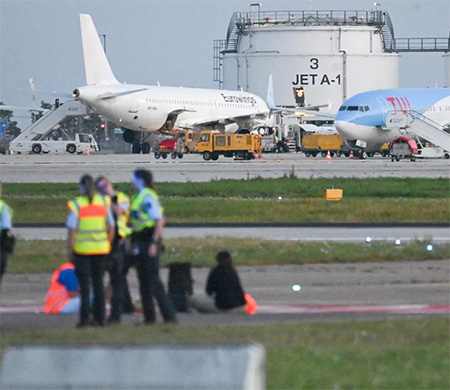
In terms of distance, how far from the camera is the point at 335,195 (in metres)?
33.8

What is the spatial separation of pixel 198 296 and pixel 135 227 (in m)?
1.77

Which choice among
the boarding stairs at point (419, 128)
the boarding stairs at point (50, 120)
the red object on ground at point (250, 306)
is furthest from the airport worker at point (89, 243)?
the boarding stairs at point (50, 120)

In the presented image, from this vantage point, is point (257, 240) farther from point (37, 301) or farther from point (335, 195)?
point (335, 195)

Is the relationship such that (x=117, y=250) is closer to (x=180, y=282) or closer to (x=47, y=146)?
(x=180, y=282)

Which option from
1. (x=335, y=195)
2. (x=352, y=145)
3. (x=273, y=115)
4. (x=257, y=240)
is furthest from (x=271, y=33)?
(x=257, y=240)

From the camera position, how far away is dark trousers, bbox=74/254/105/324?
13367 millimetres

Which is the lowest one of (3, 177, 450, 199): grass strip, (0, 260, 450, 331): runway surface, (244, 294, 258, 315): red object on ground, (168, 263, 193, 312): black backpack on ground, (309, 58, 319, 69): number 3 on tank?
(0, 260, 450, 331): runway surface

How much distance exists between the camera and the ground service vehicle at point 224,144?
67938 mm

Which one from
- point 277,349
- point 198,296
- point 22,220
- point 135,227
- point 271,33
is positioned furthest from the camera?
point 271,33

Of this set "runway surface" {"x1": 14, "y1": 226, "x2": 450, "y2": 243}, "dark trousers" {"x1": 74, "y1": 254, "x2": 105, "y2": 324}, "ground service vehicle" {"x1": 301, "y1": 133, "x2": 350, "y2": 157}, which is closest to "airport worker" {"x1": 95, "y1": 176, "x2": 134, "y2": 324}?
"dark trousers" {"x1": 74, "y1": 254, "x2": 105, "y2": 324}

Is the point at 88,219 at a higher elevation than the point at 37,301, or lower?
higher

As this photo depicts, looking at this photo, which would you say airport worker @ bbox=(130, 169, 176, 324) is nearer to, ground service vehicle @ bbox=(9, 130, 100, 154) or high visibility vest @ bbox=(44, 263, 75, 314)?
high visibility vest @ bbox=(44, 263, 75, 314)

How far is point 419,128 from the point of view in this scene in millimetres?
64938

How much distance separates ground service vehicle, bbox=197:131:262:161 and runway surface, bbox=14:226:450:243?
41.4 metres
